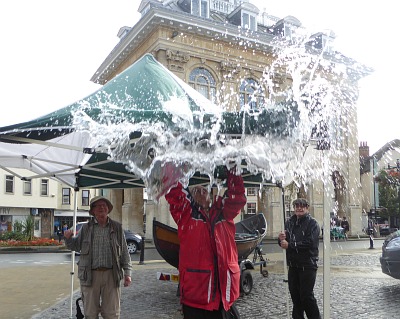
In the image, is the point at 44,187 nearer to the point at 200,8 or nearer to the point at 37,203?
the point at 37,203

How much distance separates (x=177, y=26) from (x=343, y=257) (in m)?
18.5

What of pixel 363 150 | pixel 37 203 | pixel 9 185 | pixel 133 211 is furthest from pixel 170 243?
pixel 37 203

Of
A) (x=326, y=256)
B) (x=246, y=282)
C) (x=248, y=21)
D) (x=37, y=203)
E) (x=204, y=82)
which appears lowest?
(x=246, y=282)

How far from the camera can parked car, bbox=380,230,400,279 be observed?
31.7 ft

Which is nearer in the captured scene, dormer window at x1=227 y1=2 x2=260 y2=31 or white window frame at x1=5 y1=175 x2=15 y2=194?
dormer window at x1=227 y1=2 x2=260 y2=31

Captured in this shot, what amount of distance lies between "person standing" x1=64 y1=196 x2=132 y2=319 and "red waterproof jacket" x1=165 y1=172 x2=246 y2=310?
4.37 feet

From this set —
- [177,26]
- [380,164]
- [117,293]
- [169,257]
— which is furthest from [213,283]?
[177,26]

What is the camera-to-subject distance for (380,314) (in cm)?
747

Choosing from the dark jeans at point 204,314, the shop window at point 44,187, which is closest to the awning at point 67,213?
the shop window at point 44,187

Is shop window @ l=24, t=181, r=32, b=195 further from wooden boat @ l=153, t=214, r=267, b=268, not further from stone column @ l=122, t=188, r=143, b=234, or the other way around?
wooden boat @ l=153, t=214, r=267, b=268

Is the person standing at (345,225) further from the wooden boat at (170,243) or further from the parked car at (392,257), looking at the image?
the wooden boat at (170,243)

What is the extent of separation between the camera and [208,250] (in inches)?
168

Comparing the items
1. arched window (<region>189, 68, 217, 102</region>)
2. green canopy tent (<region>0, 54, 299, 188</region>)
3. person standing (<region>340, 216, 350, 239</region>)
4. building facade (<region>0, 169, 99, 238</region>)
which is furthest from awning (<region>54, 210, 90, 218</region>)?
green canopy tent (<region>0, 54, 299, 188</region>)

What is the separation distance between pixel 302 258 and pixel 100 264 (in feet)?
8.47
